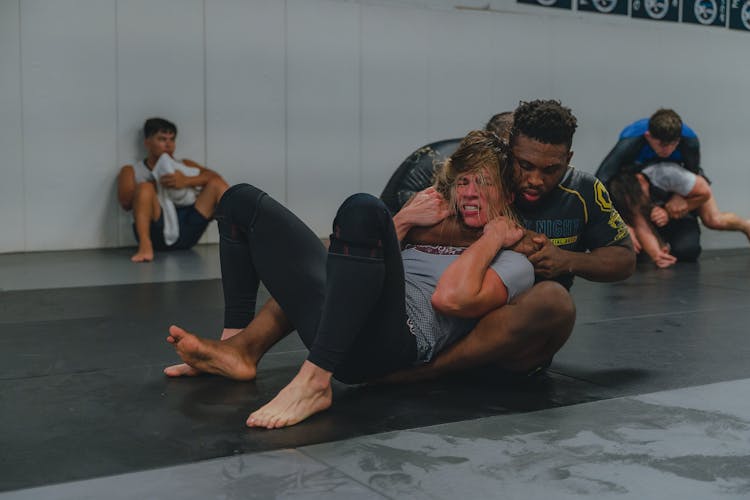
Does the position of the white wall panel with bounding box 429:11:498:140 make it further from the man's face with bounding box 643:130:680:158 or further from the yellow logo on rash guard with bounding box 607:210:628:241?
the yellow logo on rash guard with bounding box 607:210:628:241

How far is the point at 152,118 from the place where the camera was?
285 inches

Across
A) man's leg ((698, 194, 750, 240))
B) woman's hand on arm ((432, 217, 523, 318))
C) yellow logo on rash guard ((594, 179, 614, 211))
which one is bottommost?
man's leg ((698, 194, 750, 240))

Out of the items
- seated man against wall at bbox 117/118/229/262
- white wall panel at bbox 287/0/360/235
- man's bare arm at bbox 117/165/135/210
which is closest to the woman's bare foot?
seated man against wall at bbox 117/118/229/262

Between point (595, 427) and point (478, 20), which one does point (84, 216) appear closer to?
point (478, 20)

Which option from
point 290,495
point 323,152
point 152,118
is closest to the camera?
point 290,495

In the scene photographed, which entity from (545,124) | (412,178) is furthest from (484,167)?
(412,178)

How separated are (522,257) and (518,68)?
6386mm

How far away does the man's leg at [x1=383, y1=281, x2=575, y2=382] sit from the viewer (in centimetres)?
287

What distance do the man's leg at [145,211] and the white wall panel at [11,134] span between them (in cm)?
84

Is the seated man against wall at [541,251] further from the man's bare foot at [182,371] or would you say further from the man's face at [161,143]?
the man's face at [161,143]

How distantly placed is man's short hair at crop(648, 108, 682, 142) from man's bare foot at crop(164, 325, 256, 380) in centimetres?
435

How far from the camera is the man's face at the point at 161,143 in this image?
7.14 m

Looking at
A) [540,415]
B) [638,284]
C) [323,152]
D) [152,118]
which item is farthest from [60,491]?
[323,152]

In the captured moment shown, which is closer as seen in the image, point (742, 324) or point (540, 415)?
point (540, 415)
